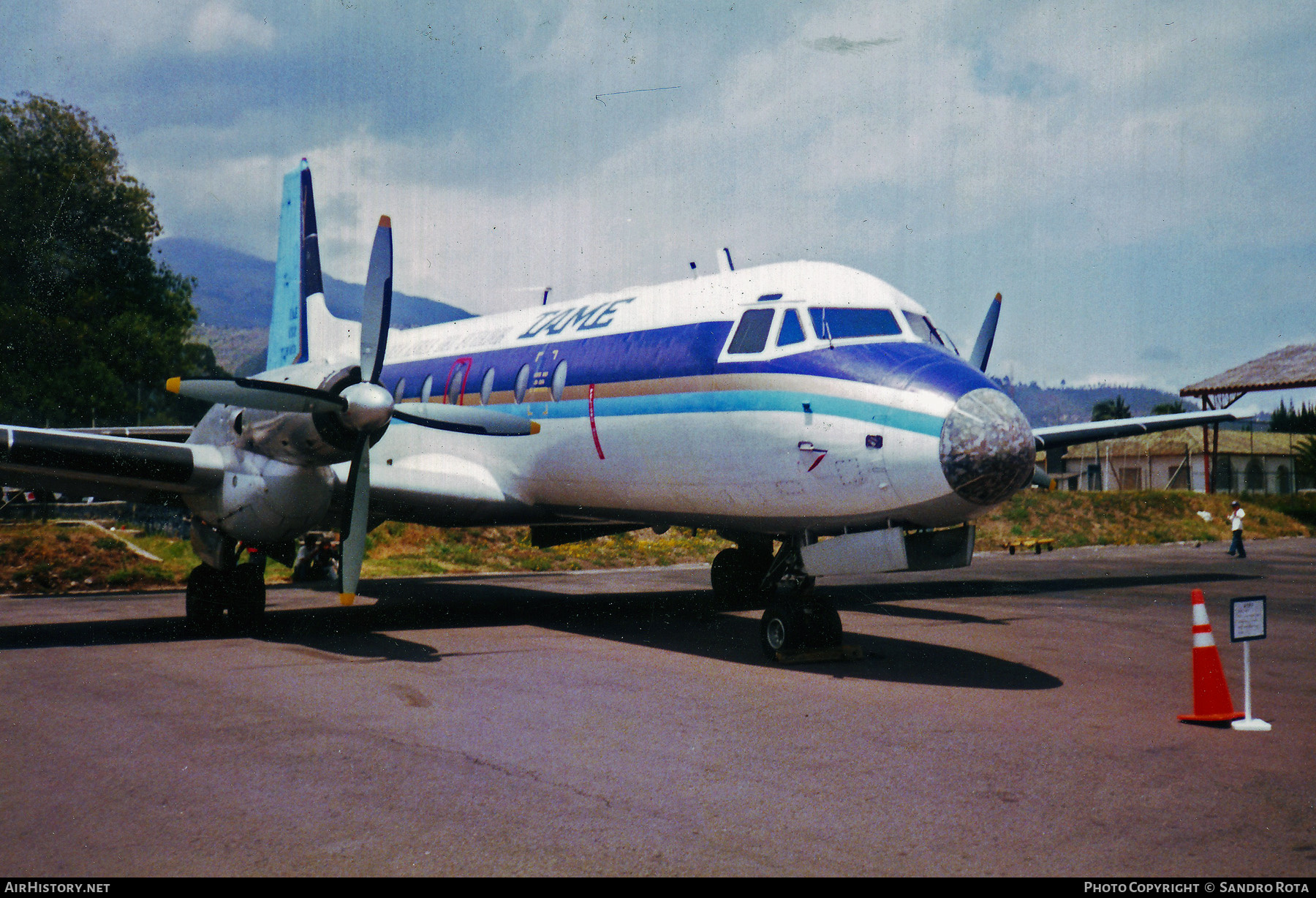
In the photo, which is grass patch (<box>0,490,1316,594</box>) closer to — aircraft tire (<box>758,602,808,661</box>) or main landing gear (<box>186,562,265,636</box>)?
main landing gear (<box>186,562,265,636</box>)

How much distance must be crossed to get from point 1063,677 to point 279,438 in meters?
8.01

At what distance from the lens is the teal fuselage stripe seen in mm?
8305

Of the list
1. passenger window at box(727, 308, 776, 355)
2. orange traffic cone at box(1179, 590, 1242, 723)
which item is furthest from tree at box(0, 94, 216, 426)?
orange traffic cone at box(1179, 590, 1242, 723)

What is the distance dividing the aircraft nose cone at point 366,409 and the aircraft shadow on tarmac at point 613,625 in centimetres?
229

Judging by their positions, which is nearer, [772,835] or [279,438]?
[772,835]

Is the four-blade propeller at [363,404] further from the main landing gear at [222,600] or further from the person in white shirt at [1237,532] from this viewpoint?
the person in white shirt at [1237,532]

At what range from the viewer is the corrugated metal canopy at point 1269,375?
41.7 meters

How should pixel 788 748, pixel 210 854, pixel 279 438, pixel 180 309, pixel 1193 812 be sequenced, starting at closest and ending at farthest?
pixel 210 854 → pixel 1193 812 → pixel 788 748 → pixel 279 438 → pixel 180 309

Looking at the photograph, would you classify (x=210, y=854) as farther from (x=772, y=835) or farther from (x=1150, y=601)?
(x=1150, y=601)

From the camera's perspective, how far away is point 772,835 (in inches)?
183

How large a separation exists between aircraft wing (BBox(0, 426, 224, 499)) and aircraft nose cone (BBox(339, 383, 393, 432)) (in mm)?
2013

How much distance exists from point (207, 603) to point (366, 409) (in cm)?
352

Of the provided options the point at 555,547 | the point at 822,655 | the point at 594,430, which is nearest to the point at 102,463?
the point at 594,430
